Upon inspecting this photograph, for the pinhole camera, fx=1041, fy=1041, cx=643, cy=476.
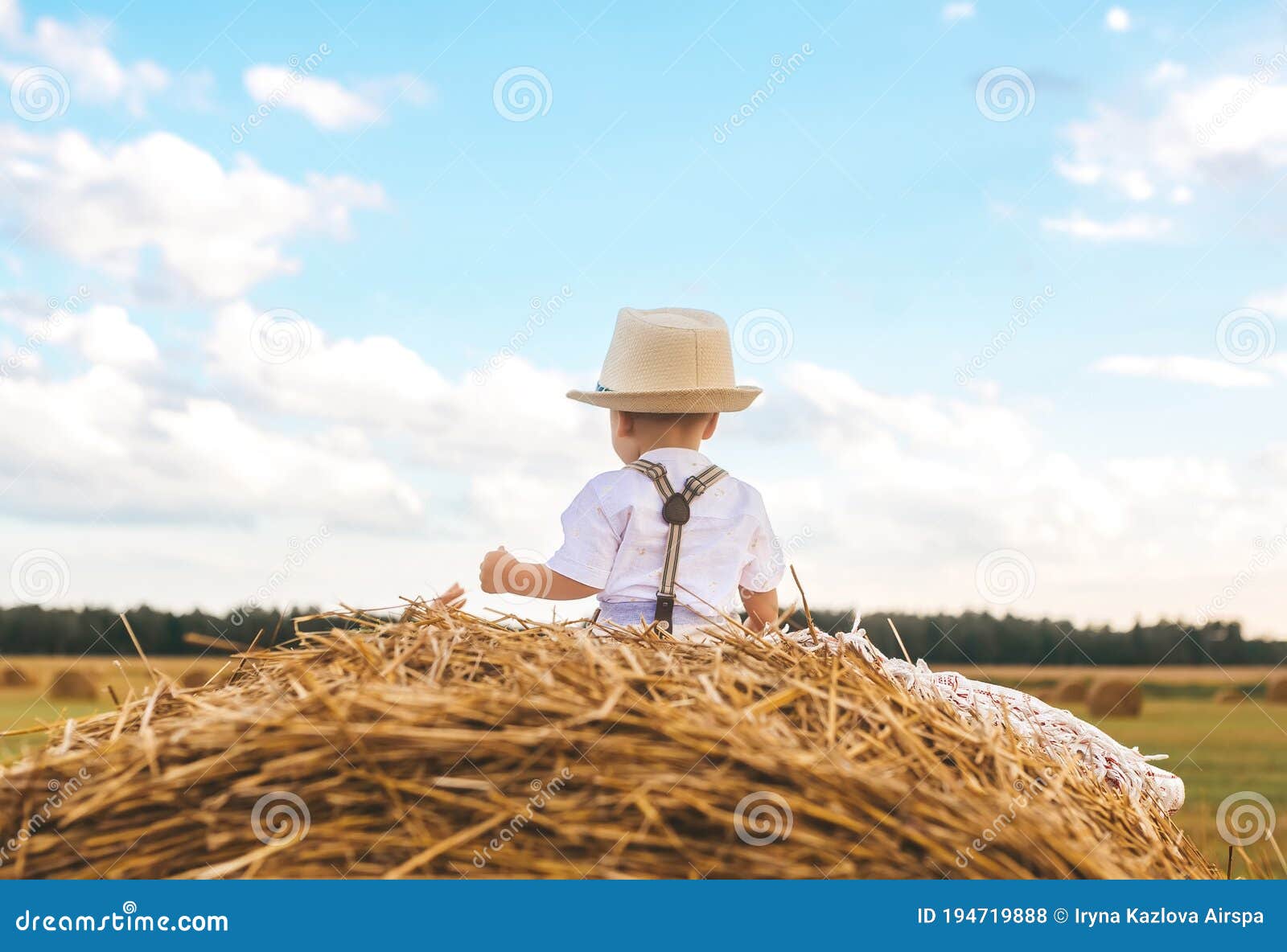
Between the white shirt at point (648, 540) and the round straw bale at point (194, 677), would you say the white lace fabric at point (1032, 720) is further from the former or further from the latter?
the round straw bale at point (194, 677)

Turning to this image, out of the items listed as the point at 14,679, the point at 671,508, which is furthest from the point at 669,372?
the point at 14,679

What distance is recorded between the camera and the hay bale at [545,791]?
7.05 ft

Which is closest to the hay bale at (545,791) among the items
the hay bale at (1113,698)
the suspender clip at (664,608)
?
the suspender clip at (664,608)

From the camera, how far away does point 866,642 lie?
3.17 metres

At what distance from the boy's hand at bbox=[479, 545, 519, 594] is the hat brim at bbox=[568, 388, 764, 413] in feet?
2.69

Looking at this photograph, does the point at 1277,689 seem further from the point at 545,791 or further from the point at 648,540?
the point at 545,791

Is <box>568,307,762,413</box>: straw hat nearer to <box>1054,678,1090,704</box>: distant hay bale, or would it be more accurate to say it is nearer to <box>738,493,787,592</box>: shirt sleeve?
<box>738,493,787,592</box>: shirt sleeve

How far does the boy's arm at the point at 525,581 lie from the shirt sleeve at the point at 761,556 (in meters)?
0.60

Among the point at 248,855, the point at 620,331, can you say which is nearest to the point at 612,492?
the point at 620,331

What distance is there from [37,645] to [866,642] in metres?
16.2

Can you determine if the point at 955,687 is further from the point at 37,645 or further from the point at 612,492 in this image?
the point at 37,645

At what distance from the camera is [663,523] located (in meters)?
3.84

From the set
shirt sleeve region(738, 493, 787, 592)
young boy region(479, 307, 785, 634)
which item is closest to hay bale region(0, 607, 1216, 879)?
young boy region(479, 307, 785, 634)

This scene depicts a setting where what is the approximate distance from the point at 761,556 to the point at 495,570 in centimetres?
103
